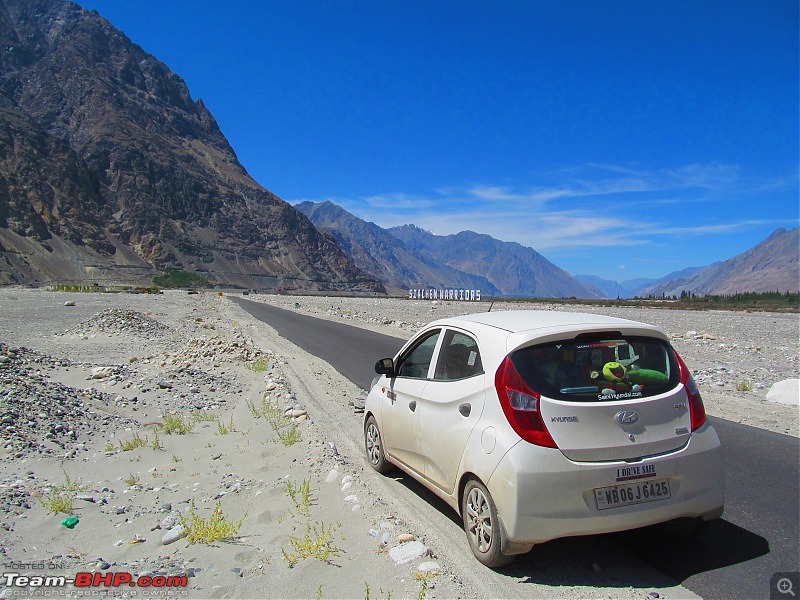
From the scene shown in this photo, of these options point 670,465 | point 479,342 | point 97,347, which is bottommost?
point 97,347

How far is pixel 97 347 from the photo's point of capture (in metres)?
19.1

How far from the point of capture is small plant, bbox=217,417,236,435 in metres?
8.59

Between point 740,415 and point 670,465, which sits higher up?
point 670,465

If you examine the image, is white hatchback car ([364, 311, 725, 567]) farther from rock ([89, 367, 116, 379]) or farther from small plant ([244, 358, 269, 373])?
small plant ([244, 358, 269, 373])

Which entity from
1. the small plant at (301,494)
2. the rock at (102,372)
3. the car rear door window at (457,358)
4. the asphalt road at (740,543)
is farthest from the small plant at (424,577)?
the rock at (102,372)

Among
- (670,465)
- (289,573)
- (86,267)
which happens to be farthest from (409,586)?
(86,267)

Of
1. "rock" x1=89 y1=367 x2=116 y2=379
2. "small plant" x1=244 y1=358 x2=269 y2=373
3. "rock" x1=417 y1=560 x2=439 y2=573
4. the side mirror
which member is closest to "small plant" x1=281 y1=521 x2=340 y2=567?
"rock" x1=417 y1=560 x2=439 y2=573

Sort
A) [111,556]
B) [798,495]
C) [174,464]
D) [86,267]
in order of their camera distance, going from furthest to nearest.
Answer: [86,267] < [174,464] < [798,495] < [111,556]

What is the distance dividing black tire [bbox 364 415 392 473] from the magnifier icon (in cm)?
361

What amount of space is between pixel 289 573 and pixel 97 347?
1755 cm

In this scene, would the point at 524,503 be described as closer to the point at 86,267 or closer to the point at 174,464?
the point at 174,464

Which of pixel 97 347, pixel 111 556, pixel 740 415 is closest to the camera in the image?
pixel 111 556

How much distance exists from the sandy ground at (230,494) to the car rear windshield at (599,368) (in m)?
1.33

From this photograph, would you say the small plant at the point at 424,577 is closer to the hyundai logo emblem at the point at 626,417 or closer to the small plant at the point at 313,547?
the small plant at the point at 313,547
